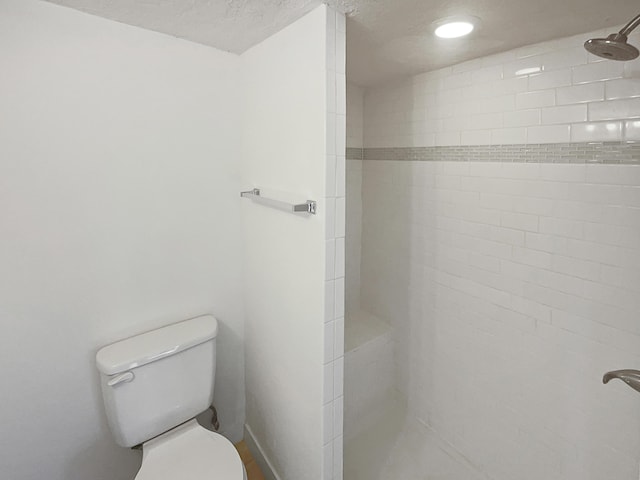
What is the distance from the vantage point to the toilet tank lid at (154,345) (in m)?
1.35

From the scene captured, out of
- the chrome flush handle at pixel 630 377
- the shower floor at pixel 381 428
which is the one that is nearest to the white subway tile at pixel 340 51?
the chrome flush handle at pixel 630 377

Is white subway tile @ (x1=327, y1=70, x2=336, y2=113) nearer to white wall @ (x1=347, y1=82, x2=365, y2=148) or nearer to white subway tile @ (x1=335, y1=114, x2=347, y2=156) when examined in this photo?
white subway tile @ (x1=335, y1=114, x2=347, y2=156)

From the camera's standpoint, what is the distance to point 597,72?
1.26 meters

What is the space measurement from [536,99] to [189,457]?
204cm

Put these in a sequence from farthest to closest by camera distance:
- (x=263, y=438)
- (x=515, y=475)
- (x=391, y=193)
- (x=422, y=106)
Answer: (x=391, y=193)
(x=422, y=106)
(x=263, y=438)
(x=515, y=475)

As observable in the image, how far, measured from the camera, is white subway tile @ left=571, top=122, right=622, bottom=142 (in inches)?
48.6

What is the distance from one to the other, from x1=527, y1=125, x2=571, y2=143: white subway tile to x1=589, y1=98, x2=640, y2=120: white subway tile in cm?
9

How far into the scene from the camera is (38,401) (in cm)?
136

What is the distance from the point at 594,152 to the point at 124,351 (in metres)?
1.98

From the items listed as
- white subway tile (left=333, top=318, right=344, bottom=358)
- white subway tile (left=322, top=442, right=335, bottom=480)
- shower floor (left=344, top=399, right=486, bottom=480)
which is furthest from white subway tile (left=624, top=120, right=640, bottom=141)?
shower floor (left=344, top=399, right=486, bottom=480)

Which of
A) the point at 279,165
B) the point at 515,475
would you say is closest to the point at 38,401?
the point at 279,165

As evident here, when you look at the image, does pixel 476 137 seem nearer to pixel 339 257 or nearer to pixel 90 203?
pixel 339 257

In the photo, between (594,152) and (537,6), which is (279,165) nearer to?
(537,6)

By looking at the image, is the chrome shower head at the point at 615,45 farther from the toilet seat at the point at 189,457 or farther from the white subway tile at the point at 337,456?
the toilet seat at the point at 189,457
